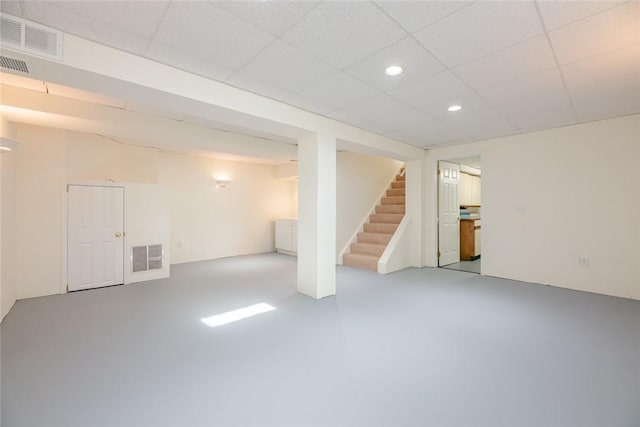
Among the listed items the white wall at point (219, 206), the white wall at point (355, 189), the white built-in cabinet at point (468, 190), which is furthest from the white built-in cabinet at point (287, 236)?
the white built-in cabinet at point (468, 190)

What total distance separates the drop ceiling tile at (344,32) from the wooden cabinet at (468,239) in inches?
230

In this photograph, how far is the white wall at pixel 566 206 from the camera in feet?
12.7

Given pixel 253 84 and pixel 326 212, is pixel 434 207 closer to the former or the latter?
pixel 326 212

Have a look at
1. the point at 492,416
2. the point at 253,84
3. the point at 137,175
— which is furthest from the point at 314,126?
the point at 137,175

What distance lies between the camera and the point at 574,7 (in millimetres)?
1818

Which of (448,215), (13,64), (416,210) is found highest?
(13,64)

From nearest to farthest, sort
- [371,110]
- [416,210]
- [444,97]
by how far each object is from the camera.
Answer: [444,97], [371,110], [416,210]

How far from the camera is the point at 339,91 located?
122 inches

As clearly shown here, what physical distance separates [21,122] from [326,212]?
4.31m

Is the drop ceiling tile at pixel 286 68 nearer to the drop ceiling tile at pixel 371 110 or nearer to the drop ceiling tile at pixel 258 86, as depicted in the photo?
the drop ceiling tile at pixel 258 86

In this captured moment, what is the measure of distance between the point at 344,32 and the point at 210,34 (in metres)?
1.00

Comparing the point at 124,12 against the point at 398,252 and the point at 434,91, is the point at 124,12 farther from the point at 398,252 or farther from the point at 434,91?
the point at 398,252

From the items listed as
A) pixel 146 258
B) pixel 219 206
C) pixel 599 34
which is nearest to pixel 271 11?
pixel 599 34

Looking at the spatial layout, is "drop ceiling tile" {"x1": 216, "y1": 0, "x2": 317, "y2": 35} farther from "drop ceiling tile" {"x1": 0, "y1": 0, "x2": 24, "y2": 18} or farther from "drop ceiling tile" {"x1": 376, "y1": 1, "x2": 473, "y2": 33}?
"drop ceiling tile" {"x1": 0, "y1": 0, "x2": 24, "y2": 18}
